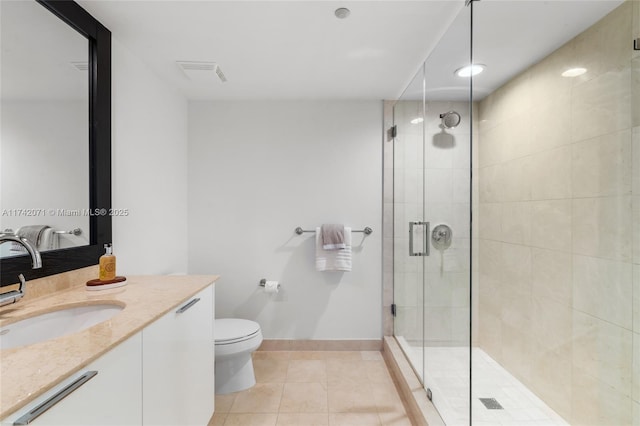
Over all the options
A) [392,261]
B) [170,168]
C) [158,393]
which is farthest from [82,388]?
A: [392,261]

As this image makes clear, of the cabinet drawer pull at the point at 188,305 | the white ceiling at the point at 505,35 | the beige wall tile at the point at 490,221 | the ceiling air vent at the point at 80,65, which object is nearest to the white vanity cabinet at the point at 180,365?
the cabinet drawer pull at the point at 188,305

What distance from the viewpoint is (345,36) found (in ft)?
5.56

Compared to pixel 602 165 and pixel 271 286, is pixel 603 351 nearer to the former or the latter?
pixel 602 165

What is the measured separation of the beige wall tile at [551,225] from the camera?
1.71 m

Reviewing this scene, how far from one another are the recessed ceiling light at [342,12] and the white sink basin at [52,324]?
1582 mm

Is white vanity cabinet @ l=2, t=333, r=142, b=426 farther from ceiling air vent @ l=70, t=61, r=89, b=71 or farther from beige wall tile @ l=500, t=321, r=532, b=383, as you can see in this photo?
beige wall tile @ l=500, t=321, r=532, b=383

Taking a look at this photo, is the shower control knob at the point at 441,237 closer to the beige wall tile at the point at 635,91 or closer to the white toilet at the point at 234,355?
the beige wall tile at the point at 635,91

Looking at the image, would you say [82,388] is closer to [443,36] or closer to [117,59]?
[117,59]

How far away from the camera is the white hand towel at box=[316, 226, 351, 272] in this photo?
2.53 meters

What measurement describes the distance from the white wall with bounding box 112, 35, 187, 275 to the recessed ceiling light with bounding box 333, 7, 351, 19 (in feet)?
3.99

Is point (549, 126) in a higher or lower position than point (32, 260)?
higher

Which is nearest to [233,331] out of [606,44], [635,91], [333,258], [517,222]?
[333,258]

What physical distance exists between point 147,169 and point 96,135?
0.50 metres

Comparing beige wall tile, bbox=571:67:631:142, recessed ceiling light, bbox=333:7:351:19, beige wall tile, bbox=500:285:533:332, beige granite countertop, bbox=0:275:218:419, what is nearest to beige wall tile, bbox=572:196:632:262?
beige wall tile, bbox=571:67:631:142
